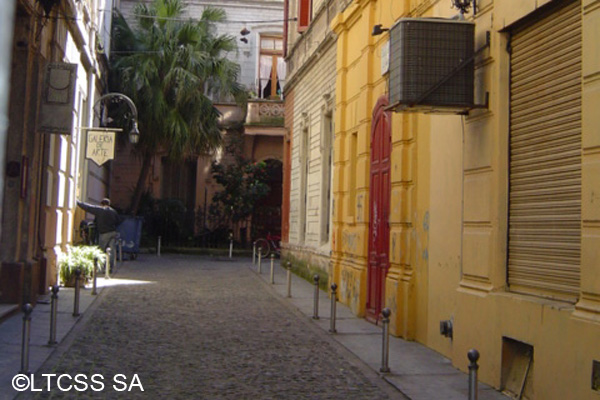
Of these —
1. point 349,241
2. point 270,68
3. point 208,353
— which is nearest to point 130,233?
point 270,68

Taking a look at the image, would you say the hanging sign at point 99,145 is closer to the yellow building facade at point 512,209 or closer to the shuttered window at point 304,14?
the shuttered window at point 304,14

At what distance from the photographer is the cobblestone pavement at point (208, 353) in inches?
303

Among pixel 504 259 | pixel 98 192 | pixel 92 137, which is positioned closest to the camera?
pixel 504 259

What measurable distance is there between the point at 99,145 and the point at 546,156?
43.4 ft

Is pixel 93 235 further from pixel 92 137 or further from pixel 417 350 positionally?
pixel 417 350

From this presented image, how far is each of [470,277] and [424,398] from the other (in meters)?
1.72

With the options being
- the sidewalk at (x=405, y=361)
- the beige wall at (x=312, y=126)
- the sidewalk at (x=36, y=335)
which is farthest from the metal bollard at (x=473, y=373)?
the beige wall at (x=312, y=126)

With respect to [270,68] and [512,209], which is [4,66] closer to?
[512,209]

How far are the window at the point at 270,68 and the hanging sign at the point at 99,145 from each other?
1452 centimetres

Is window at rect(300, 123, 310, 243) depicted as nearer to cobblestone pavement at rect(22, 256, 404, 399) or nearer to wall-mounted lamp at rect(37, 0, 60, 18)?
cobblestone pavement at rect(22, 256, 404, 399)

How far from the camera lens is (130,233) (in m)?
26.1

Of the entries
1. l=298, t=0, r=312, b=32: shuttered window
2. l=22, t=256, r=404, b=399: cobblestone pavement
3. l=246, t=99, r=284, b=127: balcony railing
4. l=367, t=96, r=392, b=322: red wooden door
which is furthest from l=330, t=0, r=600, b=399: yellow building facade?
l=246, t=99, r=284, b=127: balcony railing

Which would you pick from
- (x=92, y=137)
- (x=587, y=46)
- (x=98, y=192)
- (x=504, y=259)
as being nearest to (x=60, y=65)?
(x=92, y=137)

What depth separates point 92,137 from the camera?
18.8m
